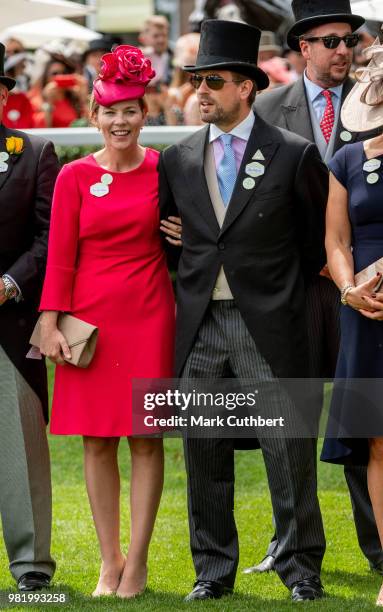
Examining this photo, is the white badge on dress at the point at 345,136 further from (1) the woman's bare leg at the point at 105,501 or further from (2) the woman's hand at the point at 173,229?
(1) the woman's bare leg at the point at 105,501

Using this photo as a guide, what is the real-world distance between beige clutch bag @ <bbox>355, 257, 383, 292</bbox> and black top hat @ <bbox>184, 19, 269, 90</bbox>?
1048 millimetres

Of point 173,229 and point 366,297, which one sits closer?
point 366,297

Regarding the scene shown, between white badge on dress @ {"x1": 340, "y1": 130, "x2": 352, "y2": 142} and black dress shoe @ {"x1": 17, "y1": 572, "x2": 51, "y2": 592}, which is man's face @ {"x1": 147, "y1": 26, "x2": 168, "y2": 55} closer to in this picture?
white badge on dress @ {"x1": 340, "y1": 130, "x2": 352, "y2": 142}

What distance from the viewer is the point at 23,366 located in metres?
6.66

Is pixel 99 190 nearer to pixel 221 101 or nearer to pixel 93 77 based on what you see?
pixel 221 101

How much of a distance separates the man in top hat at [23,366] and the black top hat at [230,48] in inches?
36.4

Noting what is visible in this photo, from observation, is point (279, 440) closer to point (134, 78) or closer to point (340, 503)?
point (134, 78)

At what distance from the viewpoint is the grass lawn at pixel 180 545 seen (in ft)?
20.8

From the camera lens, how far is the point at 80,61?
1927 centimetres

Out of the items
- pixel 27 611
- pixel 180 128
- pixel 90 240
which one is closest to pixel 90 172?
Result: pixel 90 240

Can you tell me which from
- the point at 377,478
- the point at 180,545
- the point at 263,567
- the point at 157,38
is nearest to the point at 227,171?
the point at 377,478

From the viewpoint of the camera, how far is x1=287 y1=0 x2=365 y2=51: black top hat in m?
7.08

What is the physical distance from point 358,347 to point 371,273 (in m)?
0.33

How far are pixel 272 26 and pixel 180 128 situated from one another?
705 centimetres
